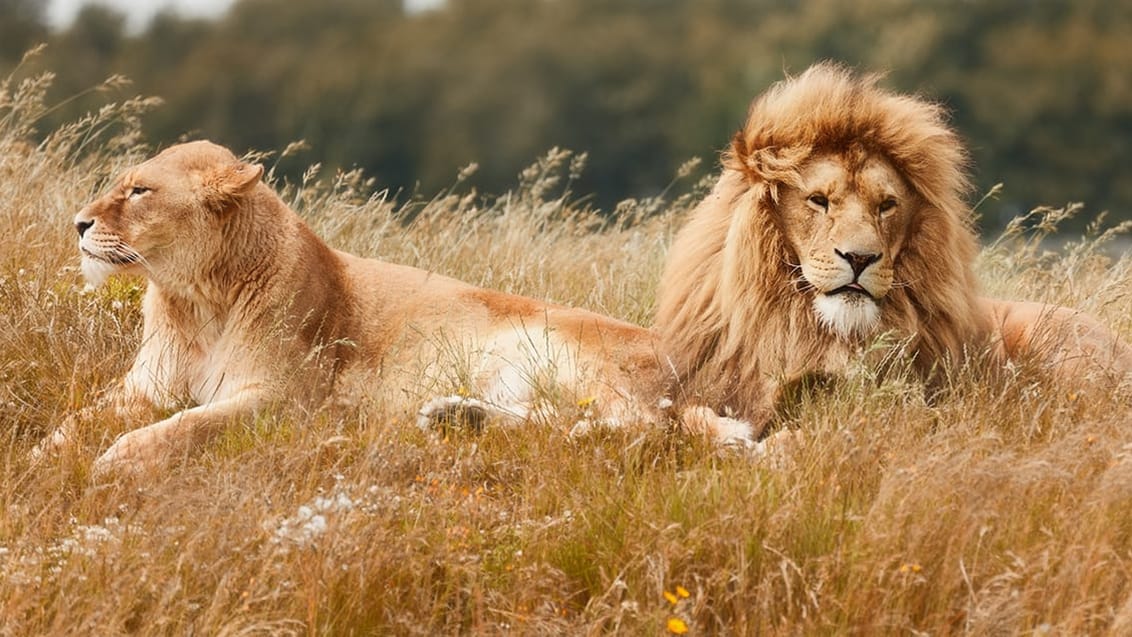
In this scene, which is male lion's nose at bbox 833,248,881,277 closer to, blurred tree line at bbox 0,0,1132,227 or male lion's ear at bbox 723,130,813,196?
male lion's ear at bbox 723,130,813,196

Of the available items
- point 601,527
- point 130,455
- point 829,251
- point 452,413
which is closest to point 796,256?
point 829,251

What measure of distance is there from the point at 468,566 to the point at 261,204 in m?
2.47

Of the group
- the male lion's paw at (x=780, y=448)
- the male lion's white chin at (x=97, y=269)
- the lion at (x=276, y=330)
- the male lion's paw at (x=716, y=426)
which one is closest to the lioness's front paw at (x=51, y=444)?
the lion at (x=276, y=330)

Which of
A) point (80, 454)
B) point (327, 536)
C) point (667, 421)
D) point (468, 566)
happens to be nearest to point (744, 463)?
point (667, 421)

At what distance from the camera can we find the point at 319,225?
8.36 meters

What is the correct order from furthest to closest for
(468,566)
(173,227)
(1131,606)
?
(173,227) → (468,566) → (1131,606)

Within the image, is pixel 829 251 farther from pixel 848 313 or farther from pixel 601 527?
pixel 601 527

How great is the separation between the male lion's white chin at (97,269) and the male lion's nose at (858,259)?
8.36 ft

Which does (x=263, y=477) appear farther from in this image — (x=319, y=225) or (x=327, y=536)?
(x=319, y=225)

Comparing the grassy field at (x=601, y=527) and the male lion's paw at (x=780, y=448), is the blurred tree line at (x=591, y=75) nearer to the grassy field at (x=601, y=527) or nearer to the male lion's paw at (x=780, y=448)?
the male lion's paw at (x=780, y=448)

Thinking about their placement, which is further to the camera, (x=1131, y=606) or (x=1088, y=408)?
(x=1088, y=408)

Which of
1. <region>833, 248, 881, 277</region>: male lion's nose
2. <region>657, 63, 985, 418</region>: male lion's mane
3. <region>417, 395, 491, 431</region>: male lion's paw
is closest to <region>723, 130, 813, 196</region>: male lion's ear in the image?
<region>657, 63, 985, 418</region>: male lion's mane

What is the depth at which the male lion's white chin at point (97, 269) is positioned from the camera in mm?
5930

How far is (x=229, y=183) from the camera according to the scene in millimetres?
6145
